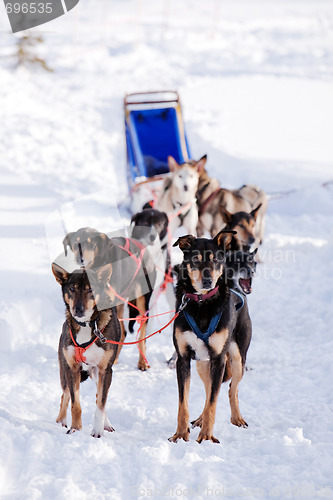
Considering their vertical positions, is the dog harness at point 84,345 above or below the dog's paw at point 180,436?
above

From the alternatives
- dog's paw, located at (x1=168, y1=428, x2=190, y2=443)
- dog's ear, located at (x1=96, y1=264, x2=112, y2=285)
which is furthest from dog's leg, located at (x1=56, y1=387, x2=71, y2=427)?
dog's ear, located at (x1=96, y1=264, x2=112, y2=285)

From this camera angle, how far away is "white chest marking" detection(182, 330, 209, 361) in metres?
3.45

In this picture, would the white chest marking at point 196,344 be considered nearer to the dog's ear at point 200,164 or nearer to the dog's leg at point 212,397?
the dog's leg at point 212,397

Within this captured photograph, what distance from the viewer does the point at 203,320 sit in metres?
3.45

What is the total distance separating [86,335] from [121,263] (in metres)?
1.11

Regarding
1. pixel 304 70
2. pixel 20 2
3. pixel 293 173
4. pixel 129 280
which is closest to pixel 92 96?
pixel 20 2

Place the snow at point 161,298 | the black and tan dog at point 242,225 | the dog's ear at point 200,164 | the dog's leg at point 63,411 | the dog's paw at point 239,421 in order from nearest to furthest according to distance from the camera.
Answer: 1. the snow at point 161,298
2. the dog's leg at point 63,411
3. the dog's paw at point 239,421
4. the black and tan dog at point 242,225
5. the dog's ear at point 200,164

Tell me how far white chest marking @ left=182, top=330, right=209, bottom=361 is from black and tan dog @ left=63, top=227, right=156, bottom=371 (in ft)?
1.91

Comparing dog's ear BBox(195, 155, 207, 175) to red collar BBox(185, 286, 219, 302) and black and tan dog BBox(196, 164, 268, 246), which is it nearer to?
black and tan dog BBox(196, 164, 268, 246)

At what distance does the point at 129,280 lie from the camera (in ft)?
14.7

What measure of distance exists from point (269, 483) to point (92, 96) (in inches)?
519

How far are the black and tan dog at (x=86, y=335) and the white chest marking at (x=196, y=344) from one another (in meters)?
0.42

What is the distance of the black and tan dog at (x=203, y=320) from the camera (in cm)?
344

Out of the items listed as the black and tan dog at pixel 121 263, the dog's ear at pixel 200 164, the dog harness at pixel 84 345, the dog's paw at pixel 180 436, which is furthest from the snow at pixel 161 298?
the dog's ear at pixel 200 164
